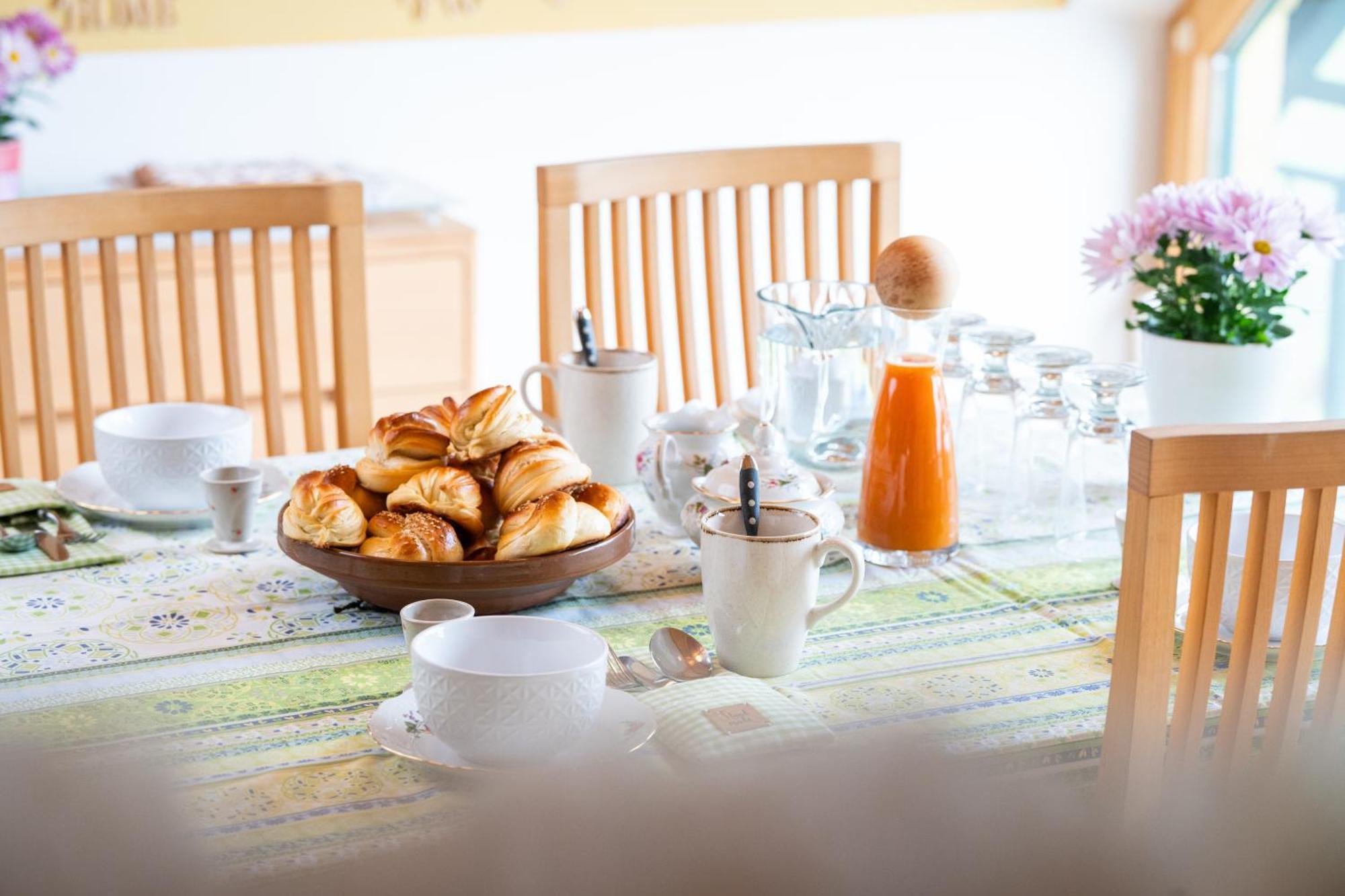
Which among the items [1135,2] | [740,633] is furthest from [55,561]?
[1135,2]

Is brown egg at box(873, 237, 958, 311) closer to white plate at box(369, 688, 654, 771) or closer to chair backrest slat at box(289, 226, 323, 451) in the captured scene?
white plate at box(369, 688, 654, 771)

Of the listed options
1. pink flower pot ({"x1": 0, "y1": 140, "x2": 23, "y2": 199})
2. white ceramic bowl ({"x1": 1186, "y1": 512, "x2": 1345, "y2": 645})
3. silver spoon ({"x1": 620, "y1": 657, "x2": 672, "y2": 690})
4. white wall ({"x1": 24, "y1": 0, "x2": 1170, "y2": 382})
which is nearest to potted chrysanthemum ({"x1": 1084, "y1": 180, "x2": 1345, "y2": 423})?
white ceramic bowl ({"x1": 1186, "y1": 512, "x2": 1345, "y2": 645})

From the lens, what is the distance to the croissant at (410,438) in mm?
1102

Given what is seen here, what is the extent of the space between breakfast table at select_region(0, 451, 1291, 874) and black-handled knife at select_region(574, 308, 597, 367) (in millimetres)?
182

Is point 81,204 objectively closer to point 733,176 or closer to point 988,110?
point 733,176

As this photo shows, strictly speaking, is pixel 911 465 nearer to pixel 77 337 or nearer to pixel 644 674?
pixel 644 674

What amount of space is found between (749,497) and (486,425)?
0.75 ft

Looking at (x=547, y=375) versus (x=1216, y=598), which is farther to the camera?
(x=547, y=375)

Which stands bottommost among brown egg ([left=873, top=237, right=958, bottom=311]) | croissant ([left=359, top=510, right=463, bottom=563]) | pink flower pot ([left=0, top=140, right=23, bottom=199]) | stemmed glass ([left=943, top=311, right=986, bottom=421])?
croissant ([left=359, top=510, right=463, bottom=563])

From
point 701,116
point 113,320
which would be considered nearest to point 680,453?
point 113,320

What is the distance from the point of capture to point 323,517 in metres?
1.03

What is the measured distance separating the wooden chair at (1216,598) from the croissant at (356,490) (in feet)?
1.83

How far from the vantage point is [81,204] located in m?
1.64

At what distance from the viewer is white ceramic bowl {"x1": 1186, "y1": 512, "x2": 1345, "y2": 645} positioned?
0.99 metres
